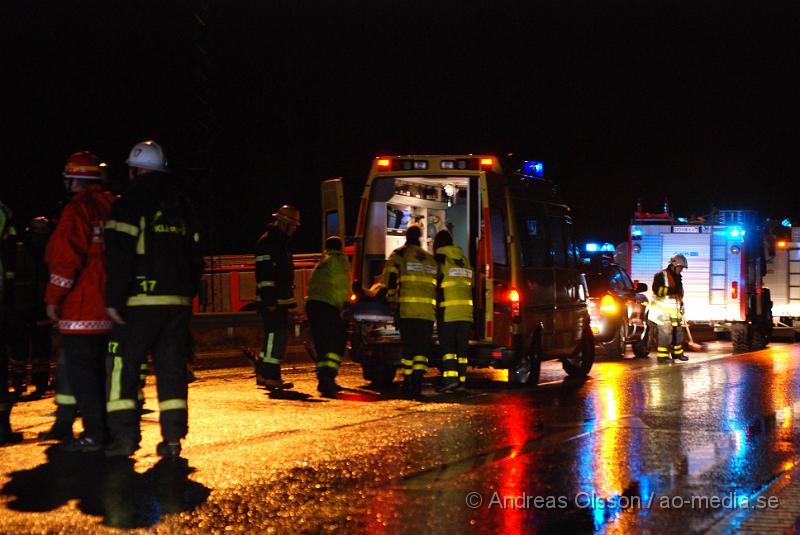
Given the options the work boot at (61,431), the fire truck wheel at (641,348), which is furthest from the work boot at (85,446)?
the fire truck wheel at (641,348)

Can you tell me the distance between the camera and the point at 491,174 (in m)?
11.3

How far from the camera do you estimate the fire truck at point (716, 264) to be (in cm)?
2111

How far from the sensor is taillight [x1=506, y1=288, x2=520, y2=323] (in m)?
11.4

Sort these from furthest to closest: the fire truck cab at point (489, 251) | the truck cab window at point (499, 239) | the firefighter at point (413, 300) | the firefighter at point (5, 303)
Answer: the truck cab window at point (499, 239), the fire truck cab at point (489, 251), the firefighter at point (413, 300), the firefighter at point (5, 303)

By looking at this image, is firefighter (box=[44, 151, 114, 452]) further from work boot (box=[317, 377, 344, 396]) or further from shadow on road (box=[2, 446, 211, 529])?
work boot (box=[317, 377, 344, 396])

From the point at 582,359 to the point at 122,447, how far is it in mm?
8034

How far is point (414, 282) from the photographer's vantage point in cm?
1074

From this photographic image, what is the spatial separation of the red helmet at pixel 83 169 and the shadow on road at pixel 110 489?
1758 mm

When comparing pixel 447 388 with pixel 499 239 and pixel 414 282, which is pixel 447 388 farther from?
pixel 499 239

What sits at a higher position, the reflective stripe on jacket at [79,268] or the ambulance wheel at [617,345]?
the reflective stripe on jacket at [79,268]

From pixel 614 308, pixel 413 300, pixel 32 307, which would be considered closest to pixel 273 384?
pixel 413 300

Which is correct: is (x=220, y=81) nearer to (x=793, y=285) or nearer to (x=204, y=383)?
(x=793, y=285)

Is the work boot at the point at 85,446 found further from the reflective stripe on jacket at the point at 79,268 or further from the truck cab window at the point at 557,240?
the truck cab window at the point at 557,240

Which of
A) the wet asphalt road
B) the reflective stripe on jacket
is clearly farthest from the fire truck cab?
the reflective stripe on jacket
